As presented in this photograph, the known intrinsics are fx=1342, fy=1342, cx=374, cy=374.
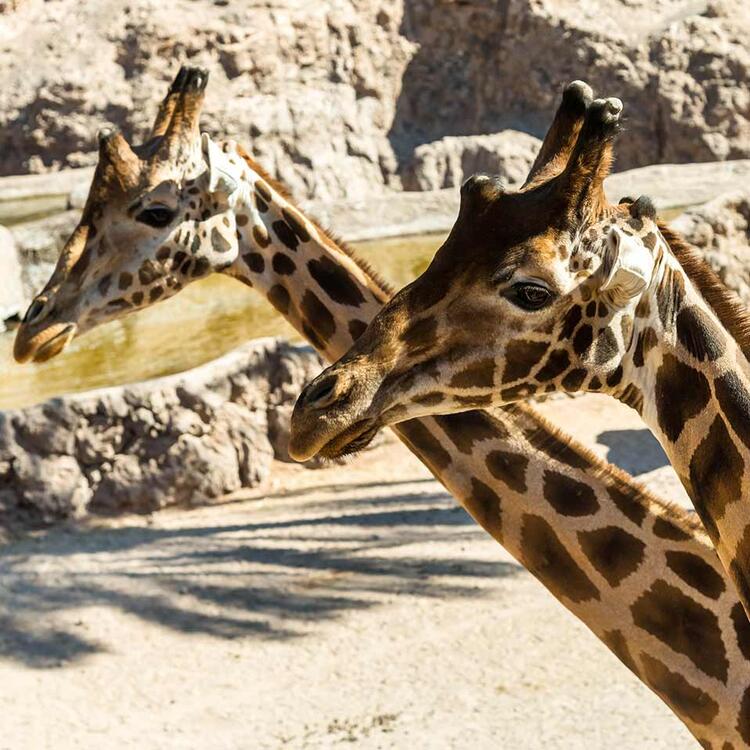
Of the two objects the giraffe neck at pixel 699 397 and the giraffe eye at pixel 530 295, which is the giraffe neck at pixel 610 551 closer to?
the giraffe neck at pixel 699 397

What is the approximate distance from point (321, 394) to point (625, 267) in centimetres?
64

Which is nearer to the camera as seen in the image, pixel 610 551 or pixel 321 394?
pixel 321 394

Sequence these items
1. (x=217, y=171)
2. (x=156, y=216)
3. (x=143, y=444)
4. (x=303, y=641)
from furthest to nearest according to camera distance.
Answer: (x=143, y=444) < (x=303, y=641) < (x=156, y=216) < (x=217, y=171)

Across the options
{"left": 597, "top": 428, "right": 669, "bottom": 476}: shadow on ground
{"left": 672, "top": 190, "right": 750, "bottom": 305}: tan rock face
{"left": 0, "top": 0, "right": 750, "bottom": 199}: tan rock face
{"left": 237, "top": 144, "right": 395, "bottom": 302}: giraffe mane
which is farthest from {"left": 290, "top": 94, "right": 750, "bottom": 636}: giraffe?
{"left": 0, "top": 0, "right": 750, "bottom": 199}: tan rock face

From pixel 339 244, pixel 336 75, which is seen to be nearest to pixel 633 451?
pixel 339 244

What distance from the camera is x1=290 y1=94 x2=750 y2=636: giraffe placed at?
264 centimetres

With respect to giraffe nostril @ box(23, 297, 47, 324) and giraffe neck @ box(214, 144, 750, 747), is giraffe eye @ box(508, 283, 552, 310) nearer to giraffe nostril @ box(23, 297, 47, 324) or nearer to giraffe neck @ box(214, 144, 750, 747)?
giraffe neck @ box(214, 144, 750, 747)

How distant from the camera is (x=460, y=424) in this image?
12.8 ft

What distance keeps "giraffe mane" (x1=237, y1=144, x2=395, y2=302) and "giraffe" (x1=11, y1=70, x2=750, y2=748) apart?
0.04 ft

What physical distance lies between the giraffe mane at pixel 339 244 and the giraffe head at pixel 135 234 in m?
0.15

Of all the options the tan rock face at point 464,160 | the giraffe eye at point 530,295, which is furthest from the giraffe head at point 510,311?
the tan rock face at point 464,160

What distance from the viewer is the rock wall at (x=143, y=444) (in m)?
8.52

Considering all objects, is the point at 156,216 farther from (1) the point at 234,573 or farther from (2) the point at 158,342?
(2) the point at 158,342

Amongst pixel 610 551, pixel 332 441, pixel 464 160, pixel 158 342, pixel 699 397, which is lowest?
pixel 464 160
